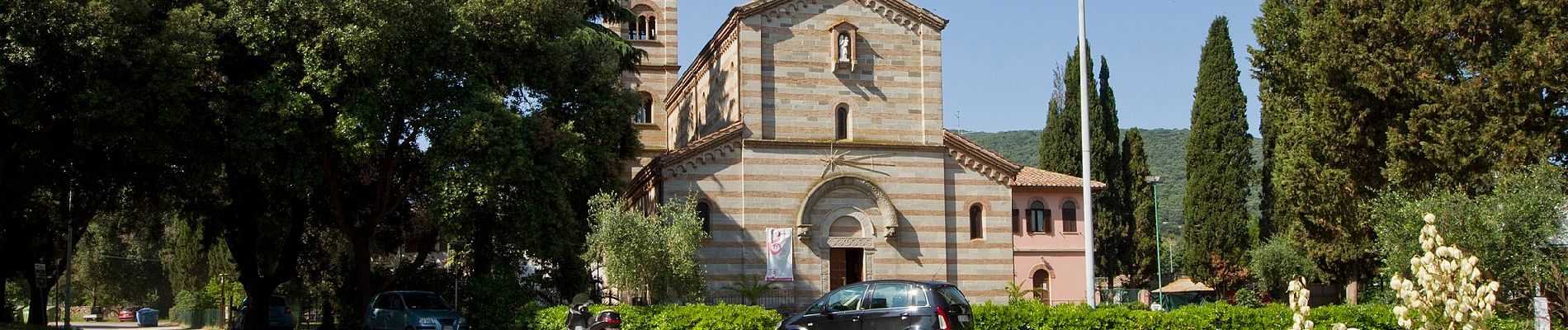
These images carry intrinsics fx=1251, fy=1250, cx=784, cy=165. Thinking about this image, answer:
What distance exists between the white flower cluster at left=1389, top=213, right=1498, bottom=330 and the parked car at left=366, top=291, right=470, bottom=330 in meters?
22.2

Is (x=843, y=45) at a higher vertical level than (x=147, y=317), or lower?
higher

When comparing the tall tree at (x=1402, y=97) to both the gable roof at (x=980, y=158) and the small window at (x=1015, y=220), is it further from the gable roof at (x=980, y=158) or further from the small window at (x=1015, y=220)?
the small window at (x=1015, y=220)

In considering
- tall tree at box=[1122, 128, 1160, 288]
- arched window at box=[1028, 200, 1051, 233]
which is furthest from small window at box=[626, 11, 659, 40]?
tall tree at box=[1122, 128, 1160, 288]

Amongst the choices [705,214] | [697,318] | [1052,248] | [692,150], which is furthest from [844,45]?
[697,318]

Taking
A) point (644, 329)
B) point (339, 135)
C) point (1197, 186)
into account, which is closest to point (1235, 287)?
point (1197, 186)

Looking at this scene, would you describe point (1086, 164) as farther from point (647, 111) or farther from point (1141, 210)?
point (1141, 210)

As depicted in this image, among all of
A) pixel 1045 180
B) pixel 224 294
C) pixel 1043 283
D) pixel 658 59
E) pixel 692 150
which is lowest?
pixel 224 294

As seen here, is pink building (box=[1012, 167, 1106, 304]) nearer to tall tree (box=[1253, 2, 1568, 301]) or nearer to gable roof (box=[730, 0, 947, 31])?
gable roof (box=[730, 0, 947, 31])

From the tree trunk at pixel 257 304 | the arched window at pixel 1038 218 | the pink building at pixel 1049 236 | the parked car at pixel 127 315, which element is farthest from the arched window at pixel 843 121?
the parked car at pixel 127 315

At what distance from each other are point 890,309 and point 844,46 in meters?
17.8

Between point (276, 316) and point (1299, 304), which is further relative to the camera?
point (276, 316)

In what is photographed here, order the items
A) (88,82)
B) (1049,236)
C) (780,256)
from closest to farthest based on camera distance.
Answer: (88,82), (780,256), (1049,236)

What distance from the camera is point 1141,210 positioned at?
52.7 m

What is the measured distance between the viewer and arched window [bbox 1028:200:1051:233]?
43.0 meters
